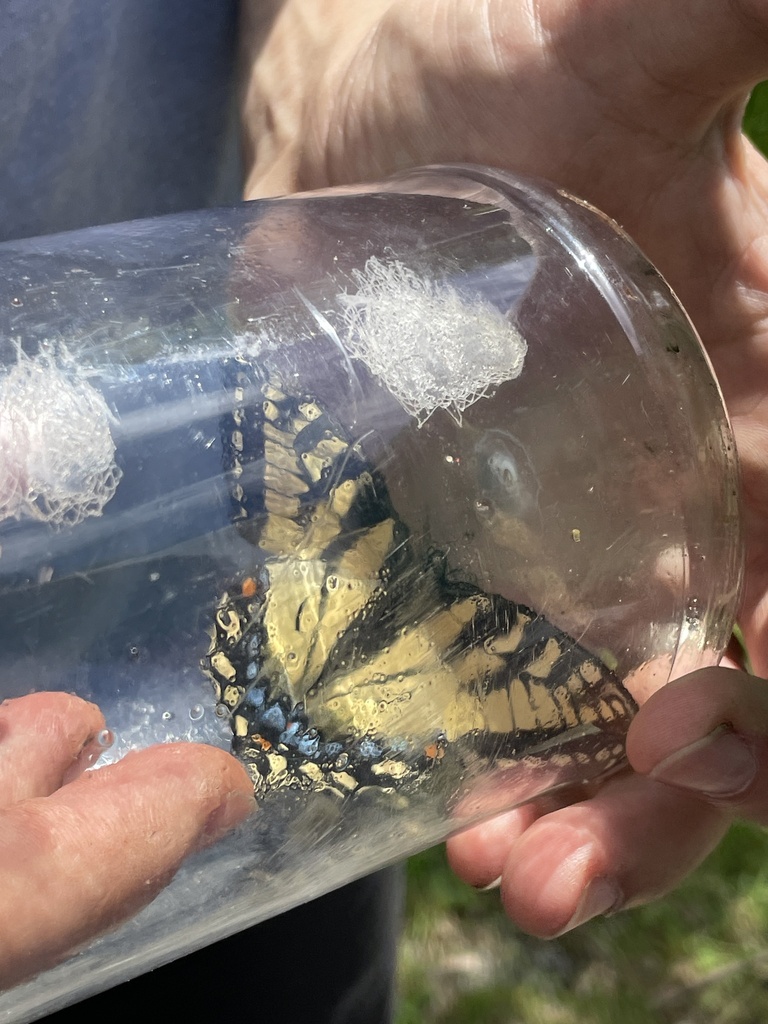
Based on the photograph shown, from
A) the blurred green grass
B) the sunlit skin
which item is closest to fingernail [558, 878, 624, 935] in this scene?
the sunlit skin

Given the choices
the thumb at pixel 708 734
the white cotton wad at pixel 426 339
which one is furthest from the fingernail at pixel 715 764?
the white cotton wad at pixel 426 339

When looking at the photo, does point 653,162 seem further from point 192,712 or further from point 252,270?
point 192,712

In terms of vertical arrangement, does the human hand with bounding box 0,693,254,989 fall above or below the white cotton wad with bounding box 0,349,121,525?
below

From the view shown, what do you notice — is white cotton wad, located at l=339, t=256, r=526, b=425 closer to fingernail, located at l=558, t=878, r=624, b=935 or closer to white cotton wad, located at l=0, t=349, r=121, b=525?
white cotton wad, located at l=0, t=349, r=121, b=525

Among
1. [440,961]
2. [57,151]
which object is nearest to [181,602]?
[57,151]

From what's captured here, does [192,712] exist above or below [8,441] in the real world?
below

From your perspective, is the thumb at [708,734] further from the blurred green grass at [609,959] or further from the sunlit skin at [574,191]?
the blurred green grass at [609,959]
